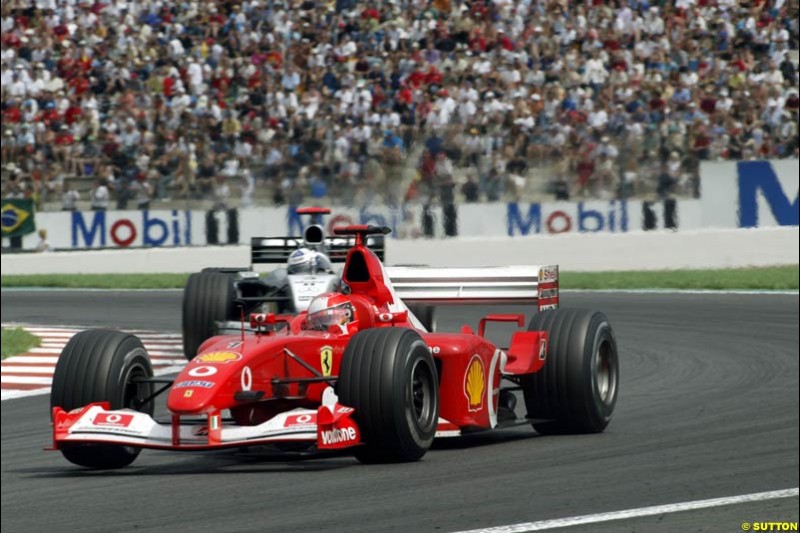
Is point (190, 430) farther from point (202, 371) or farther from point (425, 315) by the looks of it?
point (425, 315)

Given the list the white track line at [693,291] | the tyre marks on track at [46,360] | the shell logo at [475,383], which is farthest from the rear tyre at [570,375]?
the white track line at [693,291]

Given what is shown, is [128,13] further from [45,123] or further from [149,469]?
[149,469]

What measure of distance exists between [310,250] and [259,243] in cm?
100

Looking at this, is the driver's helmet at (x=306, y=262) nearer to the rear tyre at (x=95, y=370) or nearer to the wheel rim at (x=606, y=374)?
the wheel rim at (x=606, y=374)

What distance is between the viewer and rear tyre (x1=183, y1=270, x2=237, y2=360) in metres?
12.4

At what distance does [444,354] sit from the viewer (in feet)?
27.3

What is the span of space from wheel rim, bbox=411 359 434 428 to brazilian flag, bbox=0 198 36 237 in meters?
18.8

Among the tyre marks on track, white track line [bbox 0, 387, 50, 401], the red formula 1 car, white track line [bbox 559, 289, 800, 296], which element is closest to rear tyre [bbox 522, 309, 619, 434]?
the red formula 1 car

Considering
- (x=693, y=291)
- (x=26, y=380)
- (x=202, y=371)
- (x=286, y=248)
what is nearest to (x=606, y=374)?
(x=202, y=371)

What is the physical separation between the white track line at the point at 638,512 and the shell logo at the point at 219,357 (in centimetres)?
196

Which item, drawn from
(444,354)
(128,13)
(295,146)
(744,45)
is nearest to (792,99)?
(744,45)

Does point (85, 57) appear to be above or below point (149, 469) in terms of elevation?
above

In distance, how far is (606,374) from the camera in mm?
9523

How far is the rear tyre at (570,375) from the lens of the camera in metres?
9.01
